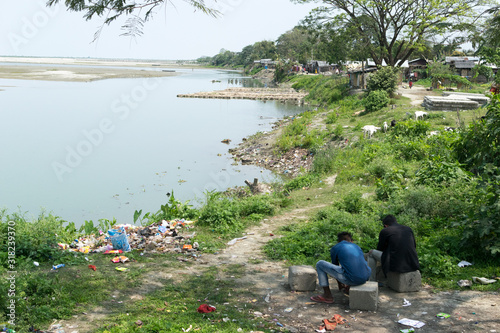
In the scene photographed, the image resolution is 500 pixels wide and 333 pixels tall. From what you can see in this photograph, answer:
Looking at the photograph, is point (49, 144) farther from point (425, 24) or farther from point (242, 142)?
point (425, 24)

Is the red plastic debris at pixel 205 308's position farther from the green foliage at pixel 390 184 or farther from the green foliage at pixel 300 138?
the green foliage at pixel 300 138

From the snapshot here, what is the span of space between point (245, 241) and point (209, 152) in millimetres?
14561

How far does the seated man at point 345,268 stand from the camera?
17.5 ft

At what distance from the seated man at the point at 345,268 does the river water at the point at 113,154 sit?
7.31 metres

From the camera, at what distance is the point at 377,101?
24359mm

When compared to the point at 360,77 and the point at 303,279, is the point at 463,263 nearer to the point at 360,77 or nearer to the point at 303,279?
the point at 303,279

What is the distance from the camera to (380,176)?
38.5 ft

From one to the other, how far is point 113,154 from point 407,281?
18547mm

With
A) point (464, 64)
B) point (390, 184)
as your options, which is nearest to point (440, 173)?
point (390, 184)

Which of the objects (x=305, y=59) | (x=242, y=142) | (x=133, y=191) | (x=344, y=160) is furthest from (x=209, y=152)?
(x=305, y=59)

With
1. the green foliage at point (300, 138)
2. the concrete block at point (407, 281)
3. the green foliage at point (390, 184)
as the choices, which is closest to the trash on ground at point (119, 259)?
the concrete block at point (407, 281)

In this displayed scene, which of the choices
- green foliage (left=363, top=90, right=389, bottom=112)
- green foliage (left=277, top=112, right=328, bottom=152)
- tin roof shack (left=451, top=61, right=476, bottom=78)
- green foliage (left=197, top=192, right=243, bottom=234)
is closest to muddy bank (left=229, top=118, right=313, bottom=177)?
green foliage (left=277, top=112, right=328, bottom=152)

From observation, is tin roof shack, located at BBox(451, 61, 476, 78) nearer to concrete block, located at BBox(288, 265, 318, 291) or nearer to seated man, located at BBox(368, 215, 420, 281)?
seated man, located at BBox(368, 215, 420, 281)

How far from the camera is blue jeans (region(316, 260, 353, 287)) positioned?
543 centimetres
